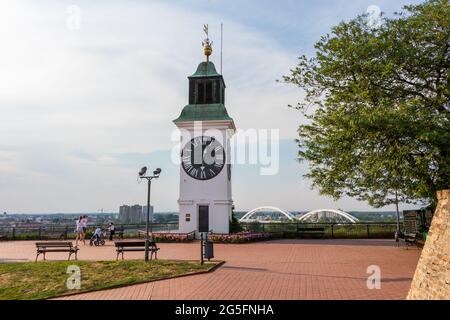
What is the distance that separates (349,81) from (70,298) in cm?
1356

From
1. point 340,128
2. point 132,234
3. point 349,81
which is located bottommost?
point 132,234

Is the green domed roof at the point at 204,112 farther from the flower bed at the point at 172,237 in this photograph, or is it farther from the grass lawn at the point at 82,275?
the grass lawn at the point at 82,275

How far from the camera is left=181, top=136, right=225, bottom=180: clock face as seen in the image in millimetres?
26578

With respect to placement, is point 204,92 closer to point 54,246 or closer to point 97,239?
point 97,239

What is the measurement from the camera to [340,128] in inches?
544

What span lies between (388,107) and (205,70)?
18551 mm

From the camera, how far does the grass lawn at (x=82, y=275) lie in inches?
363

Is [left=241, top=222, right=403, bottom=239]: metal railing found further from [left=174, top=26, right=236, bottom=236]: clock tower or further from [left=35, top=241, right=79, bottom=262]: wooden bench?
[left=35, top=241, right=79, bottom=262]: wooden bench

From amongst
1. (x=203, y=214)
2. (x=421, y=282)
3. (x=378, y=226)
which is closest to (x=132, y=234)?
(x=203, y=214)

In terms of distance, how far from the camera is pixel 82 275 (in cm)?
1082

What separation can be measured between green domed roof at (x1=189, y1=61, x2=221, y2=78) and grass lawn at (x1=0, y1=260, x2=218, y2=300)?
19240 mm

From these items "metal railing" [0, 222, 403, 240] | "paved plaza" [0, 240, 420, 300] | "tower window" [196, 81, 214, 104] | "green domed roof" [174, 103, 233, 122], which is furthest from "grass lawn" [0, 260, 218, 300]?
"tower window" [196, 81, 214, 104]

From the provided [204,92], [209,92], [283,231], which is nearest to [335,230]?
[283,231]
